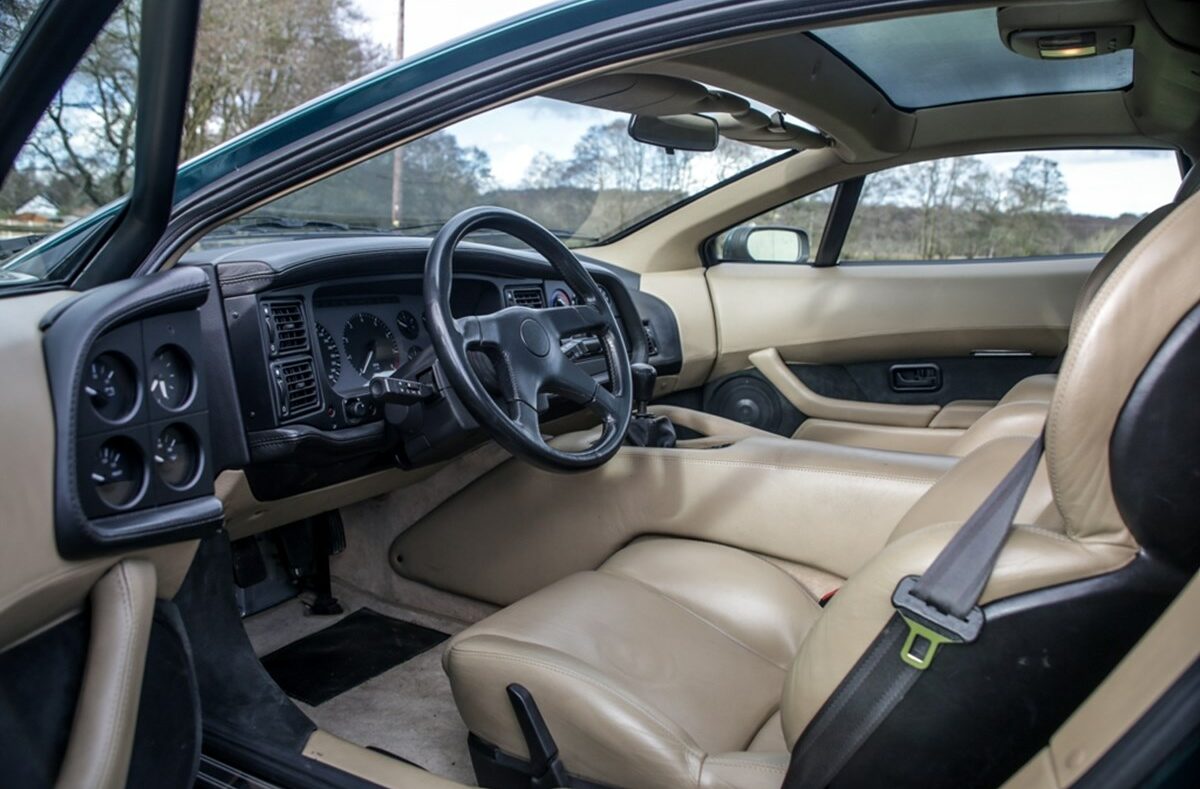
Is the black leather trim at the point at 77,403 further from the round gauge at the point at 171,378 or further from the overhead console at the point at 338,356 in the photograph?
the overhead console at the point at 338,356

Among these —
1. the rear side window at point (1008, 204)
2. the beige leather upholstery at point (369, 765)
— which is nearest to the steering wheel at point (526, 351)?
the beige leather upholstery at point (369, 765)

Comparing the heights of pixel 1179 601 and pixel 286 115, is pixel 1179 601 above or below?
below

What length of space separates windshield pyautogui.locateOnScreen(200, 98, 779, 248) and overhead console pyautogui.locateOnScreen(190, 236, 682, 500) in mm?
141

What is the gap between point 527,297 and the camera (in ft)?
8.07

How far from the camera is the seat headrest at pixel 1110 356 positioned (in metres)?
0.91

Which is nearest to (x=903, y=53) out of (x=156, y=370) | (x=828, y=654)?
(x=828, y=654)

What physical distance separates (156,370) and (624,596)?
0.90 m

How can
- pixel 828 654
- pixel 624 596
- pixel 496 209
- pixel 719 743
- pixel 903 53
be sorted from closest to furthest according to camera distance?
pixel 828 654 → pixel 719 743 → pixel 624 596 → pixel 496 209 → pixel 903 53

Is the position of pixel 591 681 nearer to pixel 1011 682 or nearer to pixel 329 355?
pixel 1011 682

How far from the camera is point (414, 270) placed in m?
2.11

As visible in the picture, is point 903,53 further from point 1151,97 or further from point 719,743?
point 719,743

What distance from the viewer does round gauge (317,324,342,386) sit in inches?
75.6

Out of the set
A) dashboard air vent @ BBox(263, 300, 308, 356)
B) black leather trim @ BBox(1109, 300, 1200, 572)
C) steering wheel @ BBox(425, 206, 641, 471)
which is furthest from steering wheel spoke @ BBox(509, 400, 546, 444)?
black leather trim @ BBox(1109, 300, 1200, 572)

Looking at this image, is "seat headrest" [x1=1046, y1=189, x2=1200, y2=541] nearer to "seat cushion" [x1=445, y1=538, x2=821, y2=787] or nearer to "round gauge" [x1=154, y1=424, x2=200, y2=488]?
"seat cushion" [x1=445, y1=538, x2=821, y2=787]
